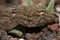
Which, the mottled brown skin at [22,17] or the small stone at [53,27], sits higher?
the mottled brown skin at [22,17]

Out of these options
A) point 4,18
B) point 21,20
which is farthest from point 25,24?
point 4,18

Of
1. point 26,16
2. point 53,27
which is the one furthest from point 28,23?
point 53,27

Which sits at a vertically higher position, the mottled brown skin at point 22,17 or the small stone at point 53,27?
the mottled brown skin at point 22,17

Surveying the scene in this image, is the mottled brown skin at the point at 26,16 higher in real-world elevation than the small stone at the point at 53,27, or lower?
higher

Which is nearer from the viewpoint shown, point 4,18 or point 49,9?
point 4,18

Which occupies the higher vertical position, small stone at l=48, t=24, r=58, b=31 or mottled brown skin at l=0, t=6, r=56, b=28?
mottled brown skin at l=0, t=6, r=56, b=28

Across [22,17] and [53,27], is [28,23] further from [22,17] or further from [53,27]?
[53,27]

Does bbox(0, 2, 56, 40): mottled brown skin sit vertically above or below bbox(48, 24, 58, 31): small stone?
above

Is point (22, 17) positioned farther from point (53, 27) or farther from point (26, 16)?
point (53, 27)

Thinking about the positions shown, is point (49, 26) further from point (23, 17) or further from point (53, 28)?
point (23, 17)

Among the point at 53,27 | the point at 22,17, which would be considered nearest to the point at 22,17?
the point at 22,17

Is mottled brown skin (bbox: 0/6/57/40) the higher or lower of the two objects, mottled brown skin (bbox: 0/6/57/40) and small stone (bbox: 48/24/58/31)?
the higher
